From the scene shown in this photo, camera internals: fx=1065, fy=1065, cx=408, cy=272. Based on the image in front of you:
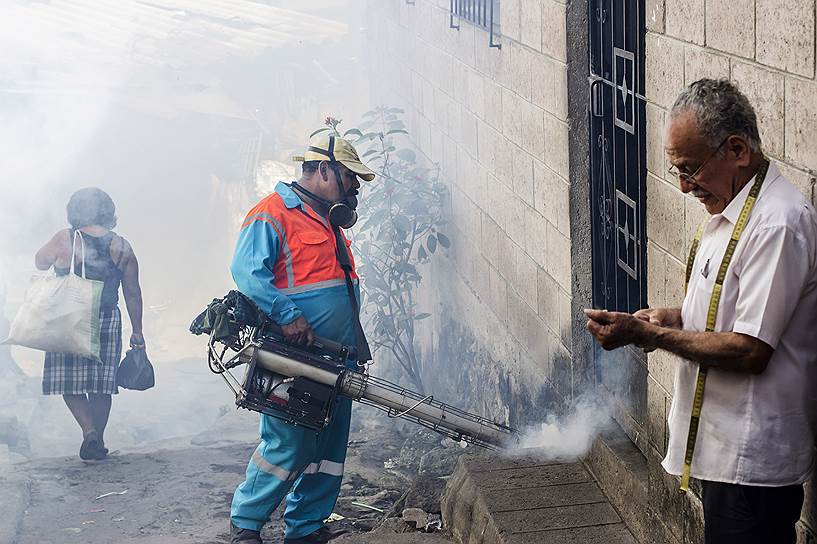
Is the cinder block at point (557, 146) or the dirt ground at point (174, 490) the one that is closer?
the cinder block at point (557, 146)

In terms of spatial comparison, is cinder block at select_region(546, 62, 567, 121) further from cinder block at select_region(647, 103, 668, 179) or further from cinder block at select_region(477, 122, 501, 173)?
cinder block at select_region(477, 122, 501, 173)

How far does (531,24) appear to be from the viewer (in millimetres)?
5559

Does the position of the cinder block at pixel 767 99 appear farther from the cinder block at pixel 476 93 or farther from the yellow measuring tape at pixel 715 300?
the cinder block at pixel 476 93

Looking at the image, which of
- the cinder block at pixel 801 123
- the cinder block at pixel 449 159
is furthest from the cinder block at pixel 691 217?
the cinder block at pixel 449 159

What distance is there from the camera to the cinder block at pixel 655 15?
359 centimetres

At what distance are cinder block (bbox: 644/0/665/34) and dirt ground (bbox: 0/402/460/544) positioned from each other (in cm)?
288

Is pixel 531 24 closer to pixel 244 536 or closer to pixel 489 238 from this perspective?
pixel 489 238

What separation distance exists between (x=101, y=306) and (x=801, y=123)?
5.80 m

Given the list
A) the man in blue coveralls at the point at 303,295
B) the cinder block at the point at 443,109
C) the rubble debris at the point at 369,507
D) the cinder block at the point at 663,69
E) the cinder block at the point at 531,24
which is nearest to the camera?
the cinder block at the point at 663,69

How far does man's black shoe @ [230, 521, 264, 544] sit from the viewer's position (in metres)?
5.27

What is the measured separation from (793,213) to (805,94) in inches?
15.1

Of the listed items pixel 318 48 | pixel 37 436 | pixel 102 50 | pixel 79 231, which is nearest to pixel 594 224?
pixel 79 231

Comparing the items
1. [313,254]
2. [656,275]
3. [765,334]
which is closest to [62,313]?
[313,254]

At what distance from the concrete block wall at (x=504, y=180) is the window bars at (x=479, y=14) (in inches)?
2.8
